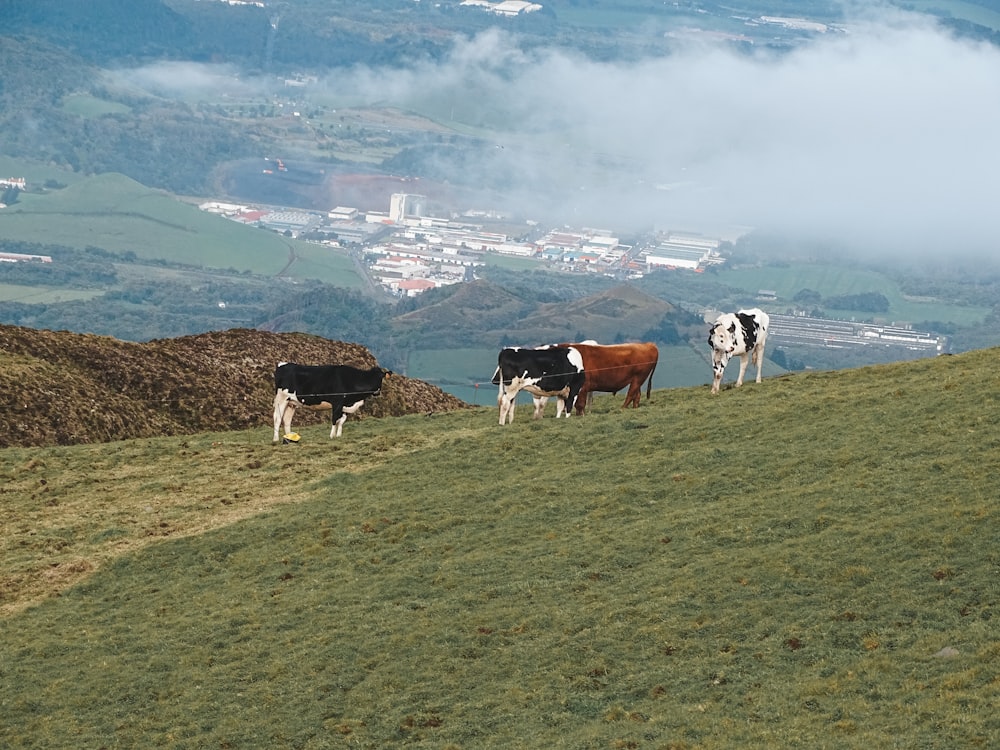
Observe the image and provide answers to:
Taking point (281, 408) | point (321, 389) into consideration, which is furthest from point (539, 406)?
point (281, 408)

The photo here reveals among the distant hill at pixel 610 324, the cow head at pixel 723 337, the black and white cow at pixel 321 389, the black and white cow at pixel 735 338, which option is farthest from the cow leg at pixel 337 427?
the distant hill at pixel 610 324

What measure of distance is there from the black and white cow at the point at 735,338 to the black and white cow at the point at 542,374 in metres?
3.55

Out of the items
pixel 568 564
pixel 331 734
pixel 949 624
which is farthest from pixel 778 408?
pixel 331 734

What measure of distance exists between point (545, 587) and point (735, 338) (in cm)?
1441

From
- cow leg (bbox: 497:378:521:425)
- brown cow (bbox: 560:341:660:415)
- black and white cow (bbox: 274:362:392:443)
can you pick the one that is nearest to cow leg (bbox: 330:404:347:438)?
black and white cow (bbox: 274:362:392:443)

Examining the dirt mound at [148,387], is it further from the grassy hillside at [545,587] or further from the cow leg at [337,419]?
the grassy hillside at [545,587]

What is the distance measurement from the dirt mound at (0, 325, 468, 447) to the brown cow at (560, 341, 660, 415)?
9833 mm

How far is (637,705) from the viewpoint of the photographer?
19.8 metres

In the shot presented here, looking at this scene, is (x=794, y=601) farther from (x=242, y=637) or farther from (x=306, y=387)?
(x=306, y=387)

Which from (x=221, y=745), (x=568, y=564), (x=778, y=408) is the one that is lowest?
(x=221, y=745)

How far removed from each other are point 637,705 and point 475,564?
235 inches

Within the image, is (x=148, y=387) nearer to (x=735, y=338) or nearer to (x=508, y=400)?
(x=508, y=400)

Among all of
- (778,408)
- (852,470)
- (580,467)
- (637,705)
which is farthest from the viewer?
(778,408)

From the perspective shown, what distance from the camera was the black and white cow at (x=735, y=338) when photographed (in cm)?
3647
